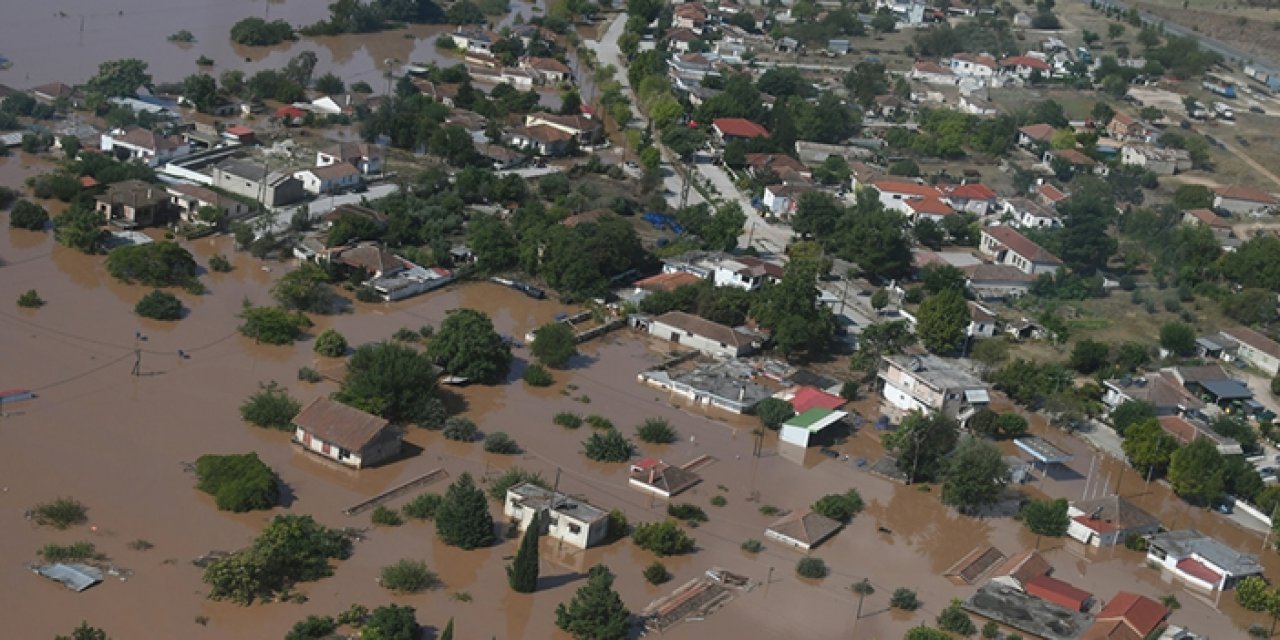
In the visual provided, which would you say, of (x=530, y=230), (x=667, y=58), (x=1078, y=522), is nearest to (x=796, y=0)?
(x=667, y=58)

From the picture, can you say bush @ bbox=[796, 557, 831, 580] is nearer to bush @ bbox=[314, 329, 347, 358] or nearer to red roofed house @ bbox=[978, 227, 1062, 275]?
bush @ bbox=[314, 329, 347, 358]

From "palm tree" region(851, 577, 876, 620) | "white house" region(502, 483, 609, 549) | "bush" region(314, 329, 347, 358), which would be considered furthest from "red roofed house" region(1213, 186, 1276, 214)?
"white house" region(502, 483, 609, 549)

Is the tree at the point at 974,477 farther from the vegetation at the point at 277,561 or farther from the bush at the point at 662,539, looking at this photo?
the vegetation at the point at 277,561

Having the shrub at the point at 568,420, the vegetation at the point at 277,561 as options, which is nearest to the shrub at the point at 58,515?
the vegetation at the point at 277,561

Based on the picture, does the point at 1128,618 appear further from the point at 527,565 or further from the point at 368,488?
the point at 368,488

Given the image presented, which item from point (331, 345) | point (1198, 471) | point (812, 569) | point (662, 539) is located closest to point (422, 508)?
point (662, 539)

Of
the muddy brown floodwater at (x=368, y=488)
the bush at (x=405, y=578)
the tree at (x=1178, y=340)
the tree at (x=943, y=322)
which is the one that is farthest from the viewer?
the tree at (x=1178, y=340)
